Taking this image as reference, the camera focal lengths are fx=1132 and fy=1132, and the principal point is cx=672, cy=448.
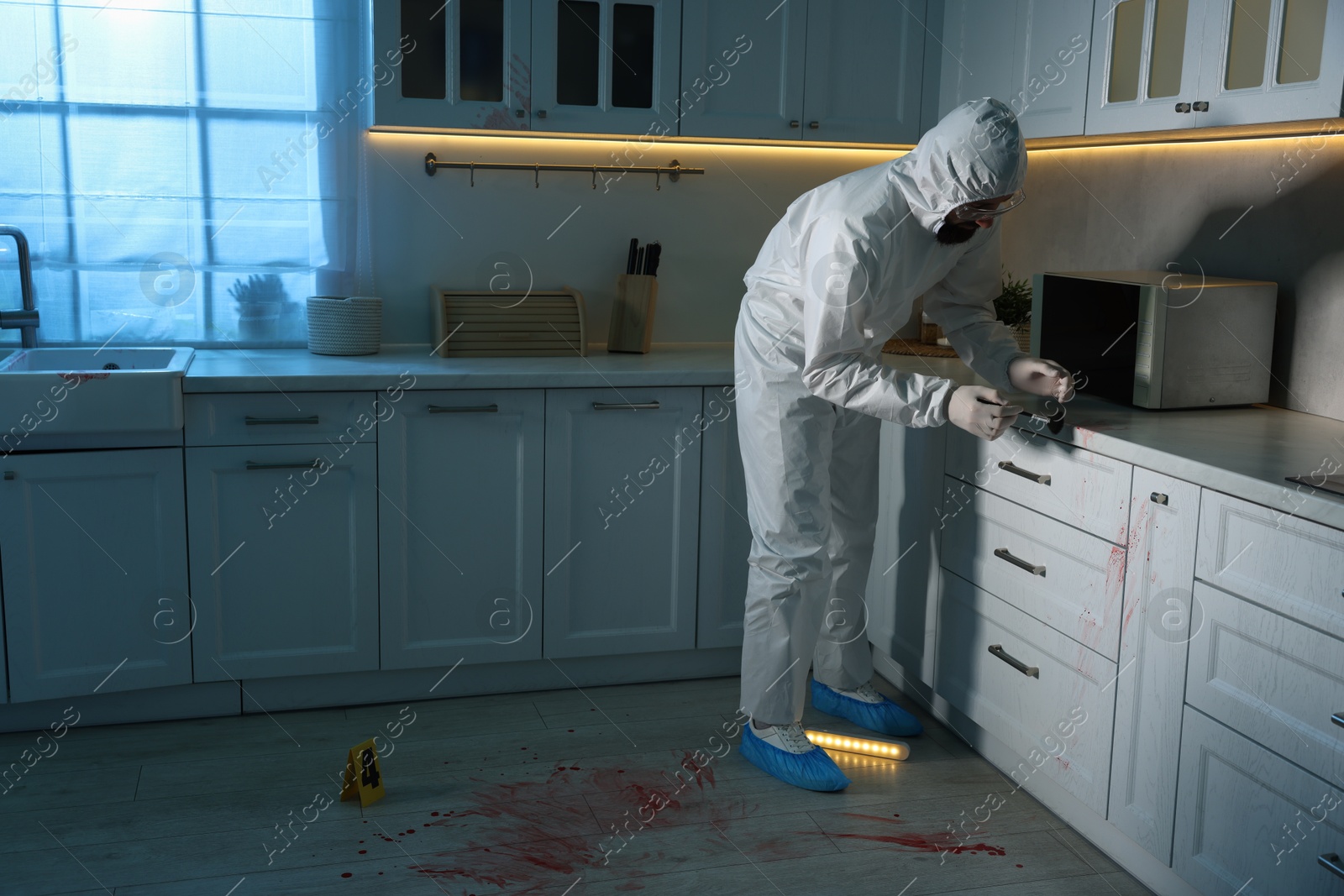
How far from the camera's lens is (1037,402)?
239 centimetres

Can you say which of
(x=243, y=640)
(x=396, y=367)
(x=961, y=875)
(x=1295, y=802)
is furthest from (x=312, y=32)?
(x=1295, y=802)

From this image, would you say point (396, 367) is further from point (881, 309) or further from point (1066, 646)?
point (1066, 646)

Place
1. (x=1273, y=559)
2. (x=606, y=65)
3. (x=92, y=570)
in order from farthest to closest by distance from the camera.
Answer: (x=606, y=65) < (x=92, y=570) < (x=1273, y=559)

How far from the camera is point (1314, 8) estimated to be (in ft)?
6.49

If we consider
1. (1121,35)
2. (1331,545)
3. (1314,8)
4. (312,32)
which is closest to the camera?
(1331,545)

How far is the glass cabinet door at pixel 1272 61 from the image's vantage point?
1958 millimetres

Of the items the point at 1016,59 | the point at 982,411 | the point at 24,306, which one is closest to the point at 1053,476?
the point at 982,411

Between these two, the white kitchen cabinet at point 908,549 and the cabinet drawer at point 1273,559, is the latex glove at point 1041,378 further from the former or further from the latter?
the cabinet drawer at point 1273,559

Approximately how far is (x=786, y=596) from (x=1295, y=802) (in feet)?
3.32

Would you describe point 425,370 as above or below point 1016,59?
below

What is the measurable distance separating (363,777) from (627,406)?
1051 mm

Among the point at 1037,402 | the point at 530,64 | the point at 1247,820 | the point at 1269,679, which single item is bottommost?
the point at 1247,820

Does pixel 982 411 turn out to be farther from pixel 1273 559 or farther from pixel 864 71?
pixel 864 71

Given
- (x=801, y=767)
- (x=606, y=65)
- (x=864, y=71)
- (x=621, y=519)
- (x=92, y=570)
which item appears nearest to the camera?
(x=801, y=767)
